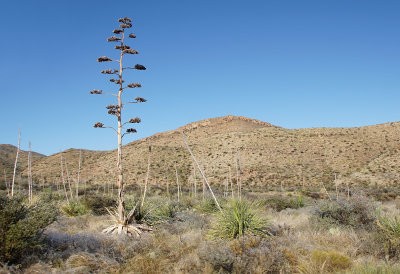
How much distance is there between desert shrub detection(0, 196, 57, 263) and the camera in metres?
5.09

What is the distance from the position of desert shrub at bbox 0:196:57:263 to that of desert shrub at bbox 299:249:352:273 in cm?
466

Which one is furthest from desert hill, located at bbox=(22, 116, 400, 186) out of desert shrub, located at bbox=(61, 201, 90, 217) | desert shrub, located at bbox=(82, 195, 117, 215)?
desert shrub, located at bbox=(61, 201, 90, 217)

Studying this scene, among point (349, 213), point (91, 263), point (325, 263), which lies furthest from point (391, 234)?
point (91, 263)

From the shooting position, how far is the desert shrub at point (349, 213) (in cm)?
913

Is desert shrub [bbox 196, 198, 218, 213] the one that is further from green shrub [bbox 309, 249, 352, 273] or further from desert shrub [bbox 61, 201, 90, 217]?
green shrub [bbox 309, 249, 352, 273]

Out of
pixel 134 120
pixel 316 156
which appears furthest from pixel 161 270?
pixel 316 156

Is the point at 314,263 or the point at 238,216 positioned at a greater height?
the point at 238,216

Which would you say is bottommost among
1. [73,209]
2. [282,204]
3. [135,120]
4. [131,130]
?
[282,204]

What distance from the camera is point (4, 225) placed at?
17.3 ft

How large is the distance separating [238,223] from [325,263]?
2.45 meters

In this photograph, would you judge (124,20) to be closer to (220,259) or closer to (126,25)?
(126,25)

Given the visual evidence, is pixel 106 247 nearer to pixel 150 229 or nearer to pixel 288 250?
pixel 150 229

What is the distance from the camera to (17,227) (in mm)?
5246

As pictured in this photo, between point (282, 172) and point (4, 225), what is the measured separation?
3919 cm
